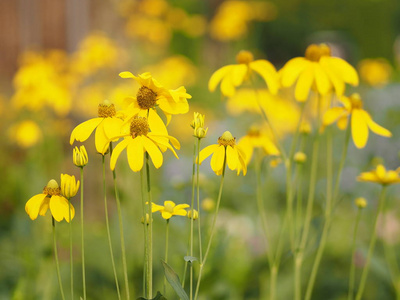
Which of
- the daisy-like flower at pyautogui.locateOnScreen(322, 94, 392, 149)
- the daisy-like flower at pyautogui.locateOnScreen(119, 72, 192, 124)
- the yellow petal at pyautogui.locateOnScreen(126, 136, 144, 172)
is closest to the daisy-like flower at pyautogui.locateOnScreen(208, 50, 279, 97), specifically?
the daisy-like flower at pyautogui.locateOnScreen(322, 94, 392, 149)

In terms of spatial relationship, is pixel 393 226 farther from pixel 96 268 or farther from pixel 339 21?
pixel 339 21

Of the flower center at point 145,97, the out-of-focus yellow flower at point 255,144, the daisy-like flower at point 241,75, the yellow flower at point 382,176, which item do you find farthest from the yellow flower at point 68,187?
the yellow flower at point 382,176

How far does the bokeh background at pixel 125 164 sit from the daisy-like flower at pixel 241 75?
0.20 metres

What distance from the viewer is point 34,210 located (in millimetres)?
756

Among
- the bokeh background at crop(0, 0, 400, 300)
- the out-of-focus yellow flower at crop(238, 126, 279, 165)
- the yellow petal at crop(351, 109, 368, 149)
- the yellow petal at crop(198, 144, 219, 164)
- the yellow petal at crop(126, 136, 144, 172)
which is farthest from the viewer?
the bokeh background at crop(0, 0, 400, 300)

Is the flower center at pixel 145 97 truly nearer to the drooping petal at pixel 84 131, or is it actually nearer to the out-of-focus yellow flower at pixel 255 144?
the drooping petal at pixel 84 131

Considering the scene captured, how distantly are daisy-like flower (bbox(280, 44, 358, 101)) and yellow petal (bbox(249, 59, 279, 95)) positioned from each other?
0.7 inches

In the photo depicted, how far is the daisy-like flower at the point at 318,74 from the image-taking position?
1.00 m

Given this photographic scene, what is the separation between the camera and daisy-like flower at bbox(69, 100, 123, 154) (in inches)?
29.8

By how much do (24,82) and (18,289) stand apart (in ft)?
2.73

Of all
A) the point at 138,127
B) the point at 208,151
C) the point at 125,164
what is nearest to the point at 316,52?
the point at 208,151

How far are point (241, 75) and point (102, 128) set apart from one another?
36 centimetres

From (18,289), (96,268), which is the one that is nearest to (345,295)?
(96,268)

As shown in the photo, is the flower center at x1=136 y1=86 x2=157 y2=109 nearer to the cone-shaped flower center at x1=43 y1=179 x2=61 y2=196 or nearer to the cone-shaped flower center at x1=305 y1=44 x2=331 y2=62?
the cone-shaped flower center at x1=43 y1=179 x2=61 y2=196
